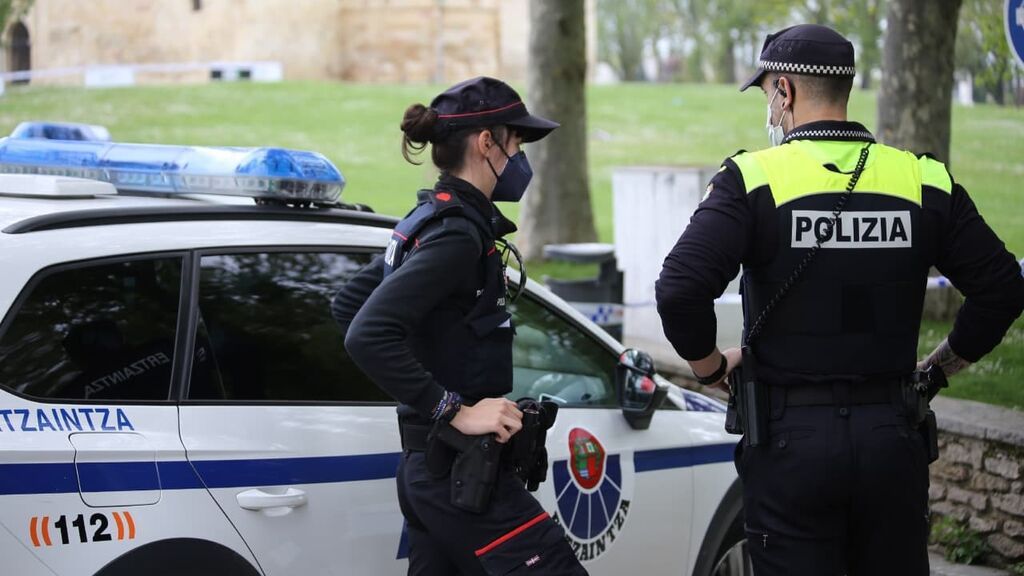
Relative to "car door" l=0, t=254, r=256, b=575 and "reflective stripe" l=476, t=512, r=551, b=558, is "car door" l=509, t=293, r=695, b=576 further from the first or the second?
"car door" l=0, t=254, r=256, b=575

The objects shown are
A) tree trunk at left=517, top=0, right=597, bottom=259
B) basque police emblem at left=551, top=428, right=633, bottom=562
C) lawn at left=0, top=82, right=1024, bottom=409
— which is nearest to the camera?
basque police emblem at left=551, top=428, right=633, bottom=562

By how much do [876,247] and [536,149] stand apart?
409 inches

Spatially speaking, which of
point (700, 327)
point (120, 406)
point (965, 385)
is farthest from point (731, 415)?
point (965, 385)

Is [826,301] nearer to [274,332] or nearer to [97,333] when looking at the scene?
[274,332]

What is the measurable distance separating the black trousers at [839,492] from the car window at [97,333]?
4.90 feet

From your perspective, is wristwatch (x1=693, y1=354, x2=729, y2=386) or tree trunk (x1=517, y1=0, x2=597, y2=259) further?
tree trunk (x1=517, y1=0, x2=597, y2=259)

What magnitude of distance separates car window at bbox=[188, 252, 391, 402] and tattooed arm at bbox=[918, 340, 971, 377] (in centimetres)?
148

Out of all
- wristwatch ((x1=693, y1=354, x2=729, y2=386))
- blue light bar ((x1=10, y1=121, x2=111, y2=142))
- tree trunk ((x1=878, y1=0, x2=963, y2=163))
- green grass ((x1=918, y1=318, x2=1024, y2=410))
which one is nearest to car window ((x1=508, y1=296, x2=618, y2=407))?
wristwatch ((x1=693, y1=354, x2=729, y2=386))

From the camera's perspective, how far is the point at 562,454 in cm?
383

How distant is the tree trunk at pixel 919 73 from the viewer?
29.9 feet

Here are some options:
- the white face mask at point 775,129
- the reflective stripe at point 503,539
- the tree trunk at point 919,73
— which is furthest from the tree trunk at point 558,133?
the reflective stripe at point 503,539

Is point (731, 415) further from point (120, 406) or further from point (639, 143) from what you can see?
point (639, 143)

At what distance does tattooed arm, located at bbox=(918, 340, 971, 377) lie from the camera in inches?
135

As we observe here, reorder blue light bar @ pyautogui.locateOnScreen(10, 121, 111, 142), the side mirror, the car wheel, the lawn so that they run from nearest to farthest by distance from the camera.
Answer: the side mirror
the car wheel
blue light bar @ pyautogui.locateOnScreen(10, 121, 111, 142)
the lawn
